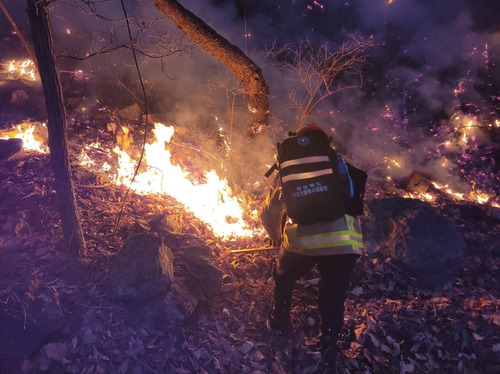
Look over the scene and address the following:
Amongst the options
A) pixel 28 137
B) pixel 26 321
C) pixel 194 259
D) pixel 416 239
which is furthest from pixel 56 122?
pixel 416 239

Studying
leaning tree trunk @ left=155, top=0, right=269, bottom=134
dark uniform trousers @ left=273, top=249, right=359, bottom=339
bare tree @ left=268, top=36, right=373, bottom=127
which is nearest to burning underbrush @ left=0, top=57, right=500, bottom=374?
dark uniform trousers @ left=273, top=249, right=359, bottom=339

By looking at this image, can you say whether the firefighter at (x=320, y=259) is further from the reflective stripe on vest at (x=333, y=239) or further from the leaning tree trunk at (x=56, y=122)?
the leaning tree trunk at (x=56, y=122)

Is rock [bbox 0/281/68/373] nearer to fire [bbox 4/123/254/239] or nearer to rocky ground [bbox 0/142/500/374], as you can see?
rocky ground [bbox 0/142/500/374]

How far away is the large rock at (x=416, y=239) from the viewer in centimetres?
541

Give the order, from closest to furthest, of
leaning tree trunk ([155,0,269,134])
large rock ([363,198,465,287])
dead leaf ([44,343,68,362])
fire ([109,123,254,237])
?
dead leaf ([44,343,68,362])
large rock ([363,198,465,287])
leaning tree trunk ([155,0,269,134])
fire ([109,123,254,237])

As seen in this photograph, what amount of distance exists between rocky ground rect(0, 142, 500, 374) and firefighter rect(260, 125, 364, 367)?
0.32 m

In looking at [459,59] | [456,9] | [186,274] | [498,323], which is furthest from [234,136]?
[456,9]

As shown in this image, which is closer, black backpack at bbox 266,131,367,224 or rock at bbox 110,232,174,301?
black backpack at bbox 266,131,367,224

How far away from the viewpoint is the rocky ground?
394cm

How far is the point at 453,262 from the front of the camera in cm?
543

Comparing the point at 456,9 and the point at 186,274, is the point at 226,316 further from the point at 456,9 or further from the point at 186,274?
the point at 456,9

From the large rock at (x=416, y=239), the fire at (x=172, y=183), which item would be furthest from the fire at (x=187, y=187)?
the large rock at (x=416, y=239)

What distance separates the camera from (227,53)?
688 centimetres

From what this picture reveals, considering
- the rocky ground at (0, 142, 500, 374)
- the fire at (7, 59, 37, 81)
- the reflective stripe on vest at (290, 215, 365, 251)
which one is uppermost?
the fire at (7, 59, 37, 81)
